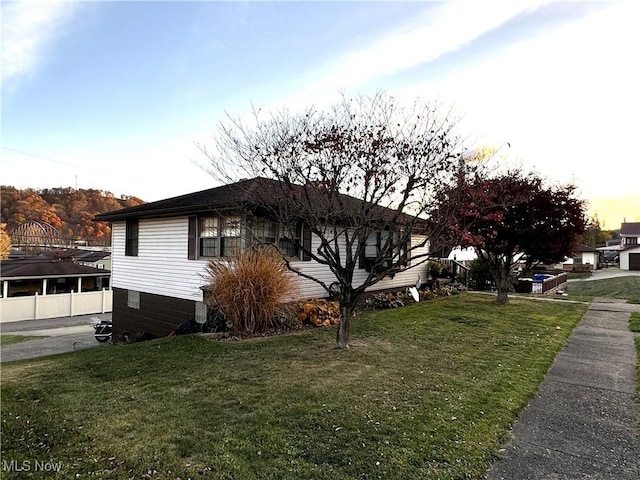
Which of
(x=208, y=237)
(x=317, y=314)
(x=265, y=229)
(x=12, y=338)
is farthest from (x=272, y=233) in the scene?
(x=12, y=338)

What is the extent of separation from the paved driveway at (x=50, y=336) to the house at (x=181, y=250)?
1899 mm

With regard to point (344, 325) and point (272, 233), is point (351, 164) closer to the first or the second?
point (344, 325)

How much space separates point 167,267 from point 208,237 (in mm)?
2113

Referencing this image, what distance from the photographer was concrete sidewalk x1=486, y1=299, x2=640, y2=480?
3115 millimetres

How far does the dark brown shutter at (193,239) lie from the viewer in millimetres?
11070

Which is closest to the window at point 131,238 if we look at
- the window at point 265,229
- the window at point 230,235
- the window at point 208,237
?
the window at point 208,237

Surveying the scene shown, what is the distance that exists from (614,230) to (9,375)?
9895 cm

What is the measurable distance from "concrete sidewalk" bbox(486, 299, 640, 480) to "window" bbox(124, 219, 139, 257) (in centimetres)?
1277

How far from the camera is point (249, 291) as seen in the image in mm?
8570

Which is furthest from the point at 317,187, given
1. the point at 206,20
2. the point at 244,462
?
the point at 206,20

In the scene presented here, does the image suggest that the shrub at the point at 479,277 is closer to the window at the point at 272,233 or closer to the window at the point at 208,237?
the window at the point at 272,233

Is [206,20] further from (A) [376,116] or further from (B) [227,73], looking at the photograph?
(A) [376,116]

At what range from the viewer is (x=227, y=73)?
445 inches

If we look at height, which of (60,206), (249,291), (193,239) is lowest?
(249,291)
